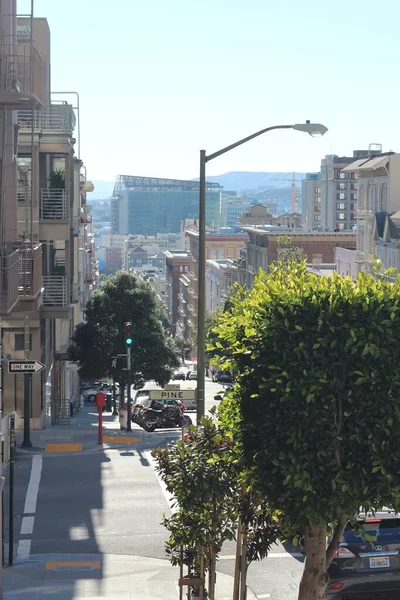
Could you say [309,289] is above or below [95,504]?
above

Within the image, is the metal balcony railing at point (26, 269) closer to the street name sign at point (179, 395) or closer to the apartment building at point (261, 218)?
the street name sign at point (179, 395)

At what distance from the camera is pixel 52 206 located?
43.3m

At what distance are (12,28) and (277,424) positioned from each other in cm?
983

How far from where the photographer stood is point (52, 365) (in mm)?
49000

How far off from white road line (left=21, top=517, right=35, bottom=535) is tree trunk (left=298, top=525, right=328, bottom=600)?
1044 cm

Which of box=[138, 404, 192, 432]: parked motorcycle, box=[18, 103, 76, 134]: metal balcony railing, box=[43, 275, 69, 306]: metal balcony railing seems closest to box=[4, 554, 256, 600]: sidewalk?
box=[43, 275, 69, 306]: metal balcony railing

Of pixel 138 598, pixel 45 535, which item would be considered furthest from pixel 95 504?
pixel 138 598

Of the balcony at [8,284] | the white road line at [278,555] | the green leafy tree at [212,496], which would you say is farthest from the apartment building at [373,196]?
the green leafy tree at [212,496]

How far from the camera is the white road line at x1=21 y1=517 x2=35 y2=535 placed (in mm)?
24422

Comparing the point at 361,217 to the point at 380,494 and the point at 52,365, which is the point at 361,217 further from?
the point at 380,494

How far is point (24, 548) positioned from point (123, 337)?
80.9ft

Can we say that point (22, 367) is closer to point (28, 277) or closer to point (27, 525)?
point (28, 277)


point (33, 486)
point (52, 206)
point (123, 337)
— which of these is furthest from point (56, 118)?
point (33, 486)

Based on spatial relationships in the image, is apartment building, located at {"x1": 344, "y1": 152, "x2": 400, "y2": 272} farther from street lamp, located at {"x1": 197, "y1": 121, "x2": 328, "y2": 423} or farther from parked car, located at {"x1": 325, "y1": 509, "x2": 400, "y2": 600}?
parked car, located at {"x1": 325, "y1": 509, "x2": 400, "y2": 600}
